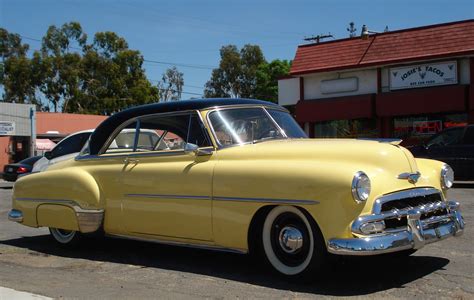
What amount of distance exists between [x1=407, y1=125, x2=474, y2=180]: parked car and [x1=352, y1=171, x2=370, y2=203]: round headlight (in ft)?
35.4

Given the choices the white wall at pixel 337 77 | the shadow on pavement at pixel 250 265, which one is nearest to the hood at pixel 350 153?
the shadow on pavement at pixel 250 265

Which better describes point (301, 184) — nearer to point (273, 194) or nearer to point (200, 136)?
point (273, 194)

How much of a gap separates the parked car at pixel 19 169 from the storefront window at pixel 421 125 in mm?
13280

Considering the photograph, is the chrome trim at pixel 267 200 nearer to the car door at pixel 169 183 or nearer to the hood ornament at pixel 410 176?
the car door at pixel 169 183

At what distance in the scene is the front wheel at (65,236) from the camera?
7.14 metres

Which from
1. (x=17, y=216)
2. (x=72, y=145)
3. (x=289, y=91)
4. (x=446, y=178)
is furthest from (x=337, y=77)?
(x=446, y=178)

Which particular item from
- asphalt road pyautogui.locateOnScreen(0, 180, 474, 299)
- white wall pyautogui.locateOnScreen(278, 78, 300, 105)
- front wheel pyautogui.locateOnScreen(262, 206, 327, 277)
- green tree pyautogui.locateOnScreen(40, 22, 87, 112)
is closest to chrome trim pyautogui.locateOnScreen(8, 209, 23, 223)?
asphalt road pyautogui.locateOnScreen(0, 180, 474, 299)

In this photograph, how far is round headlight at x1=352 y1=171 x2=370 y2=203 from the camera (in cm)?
464

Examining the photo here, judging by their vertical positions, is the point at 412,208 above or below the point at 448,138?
below

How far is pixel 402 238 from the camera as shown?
469 cm

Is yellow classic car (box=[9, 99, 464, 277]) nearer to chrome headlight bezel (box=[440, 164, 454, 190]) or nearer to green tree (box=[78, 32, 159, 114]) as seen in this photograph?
chrome headlight bezel (box=[440, 164, 454, 190])

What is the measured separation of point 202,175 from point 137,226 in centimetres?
113

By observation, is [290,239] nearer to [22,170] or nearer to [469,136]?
[469,136]

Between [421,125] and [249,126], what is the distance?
17.1m
